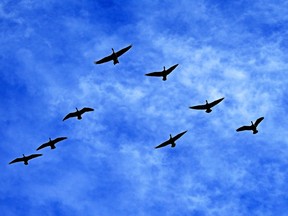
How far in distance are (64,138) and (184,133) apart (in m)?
12.9

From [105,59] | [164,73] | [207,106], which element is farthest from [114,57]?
[207,106]

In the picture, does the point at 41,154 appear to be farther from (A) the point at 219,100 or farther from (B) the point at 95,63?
(A) the point at 219,100

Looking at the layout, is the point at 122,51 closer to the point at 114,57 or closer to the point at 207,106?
the point at 114,57

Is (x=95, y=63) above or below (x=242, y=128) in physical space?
above

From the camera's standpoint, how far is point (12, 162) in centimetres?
10106

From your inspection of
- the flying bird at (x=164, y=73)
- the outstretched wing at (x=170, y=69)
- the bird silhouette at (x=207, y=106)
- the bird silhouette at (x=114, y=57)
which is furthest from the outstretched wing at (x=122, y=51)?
the bird silhouette at (x=207, y=106)

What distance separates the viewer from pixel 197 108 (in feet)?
325

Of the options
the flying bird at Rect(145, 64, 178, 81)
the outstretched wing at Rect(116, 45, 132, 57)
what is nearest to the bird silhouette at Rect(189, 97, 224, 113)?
the flying bird at Rect(145, 64, 178, 81)

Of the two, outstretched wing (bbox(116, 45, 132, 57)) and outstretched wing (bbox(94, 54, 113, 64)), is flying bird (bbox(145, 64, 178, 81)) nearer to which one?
outstretched wing (bbox(116, 45, 132, 57))

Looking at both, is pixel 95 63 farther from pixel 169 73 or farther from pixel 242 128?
pixel 242 128

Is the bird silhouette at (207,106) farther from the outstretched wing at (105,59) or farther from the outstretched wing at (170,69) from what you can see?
the outstretched wing at (105,59)

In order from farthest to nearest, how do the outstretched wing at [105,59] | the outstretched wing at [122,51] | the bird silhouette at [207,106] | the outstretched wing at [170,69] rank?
the outstretched wing at [170,69]
the bird silhouette at [207,106]
the outstretched wing at [105,59]
the outstretched wing at [122,51]

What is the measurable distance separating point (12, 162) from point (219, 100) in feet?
76.6

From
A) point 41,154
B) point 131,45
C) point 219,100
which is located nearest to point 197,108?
point 219,100
